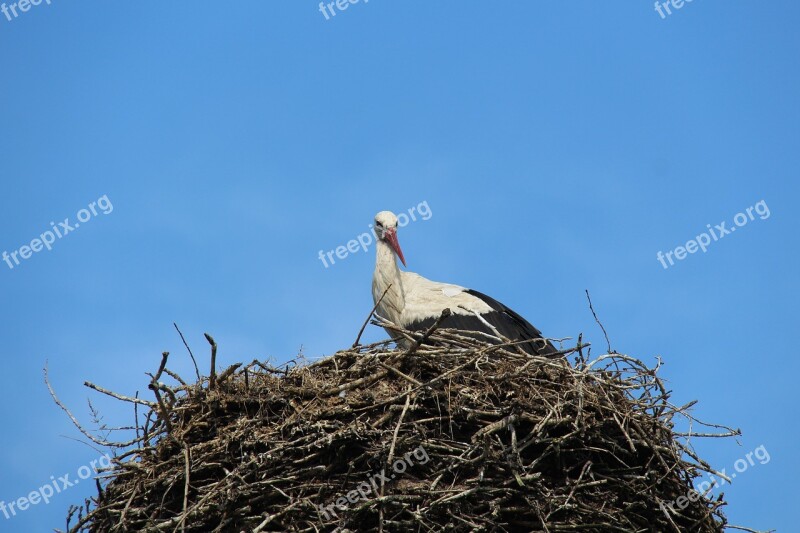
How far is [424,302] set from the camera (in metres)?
7.12

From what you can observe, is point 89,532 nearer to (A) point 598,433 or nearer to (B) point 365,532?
(B) point 365,532

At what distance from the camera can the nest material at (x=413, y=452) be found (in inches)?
181

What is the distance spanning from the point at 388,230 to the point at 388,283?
1.48ft

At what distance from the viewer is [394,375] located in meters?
5.18

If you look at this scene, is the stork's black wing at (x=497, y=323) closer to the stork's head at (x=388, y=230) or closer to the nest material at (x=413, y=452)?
the stork's head at (x=388, y=230)

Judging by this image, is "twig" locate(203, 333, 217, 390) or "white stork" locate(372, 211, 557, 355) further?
"white stork" locate(372, 211, 557, 355)

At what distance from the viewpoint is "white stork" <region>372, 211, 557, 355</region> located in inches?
264

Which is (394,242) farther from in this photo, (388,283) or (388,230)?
(388,283)

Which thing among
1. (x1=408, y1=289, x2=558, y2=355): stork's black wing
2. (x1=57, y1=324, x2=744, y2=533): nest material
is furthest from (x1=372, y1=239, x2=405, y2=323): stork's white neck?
(x1=57, y1=324, x2=744, y2=533): nest material

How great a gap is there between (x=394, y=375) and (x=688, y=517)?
1.71 m

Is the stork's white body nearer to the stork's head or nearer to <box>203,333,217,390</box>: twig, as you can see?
the stork's head

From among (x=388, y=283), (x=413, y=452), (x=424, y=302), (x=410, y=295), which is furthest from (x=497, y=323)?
(x=413, y=452)

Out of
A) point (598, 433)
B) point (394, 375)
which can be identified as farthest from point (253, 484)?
point (598, 433)

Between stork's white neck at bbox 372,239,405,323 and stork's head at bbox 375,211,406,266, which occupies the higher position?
stork's head at bbox 375,211,406,266
